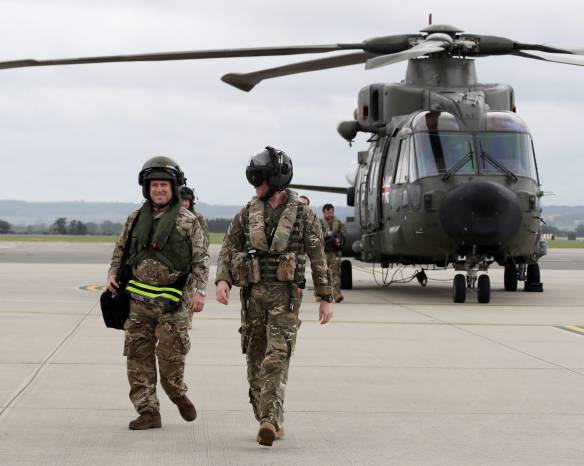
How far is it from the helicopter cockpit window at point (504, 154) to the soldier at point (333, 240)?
2.52 meters

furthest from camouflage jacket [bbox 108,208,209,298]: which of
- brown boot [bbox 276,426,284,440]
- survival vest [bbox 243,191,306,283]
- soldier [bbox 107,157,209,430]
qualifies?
brown boot [bbox 276,426,284,440]

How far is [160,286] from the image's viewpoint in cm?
698

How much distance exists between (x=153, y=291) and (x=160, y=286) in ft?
0.20

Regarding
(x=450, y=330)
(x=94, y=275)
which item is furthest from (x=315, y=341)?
(x=94, y=275)

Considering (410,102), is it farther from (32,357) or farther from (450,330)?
(32,357)

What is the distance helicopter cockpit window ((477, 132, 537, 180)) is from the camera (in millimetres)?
17344

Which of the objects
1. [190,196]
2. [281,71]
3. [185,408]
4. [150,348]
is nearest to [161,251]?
[150,348]

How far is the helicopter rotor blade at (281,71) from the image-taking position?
1719cm

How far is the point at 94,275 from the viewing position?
2612 cm

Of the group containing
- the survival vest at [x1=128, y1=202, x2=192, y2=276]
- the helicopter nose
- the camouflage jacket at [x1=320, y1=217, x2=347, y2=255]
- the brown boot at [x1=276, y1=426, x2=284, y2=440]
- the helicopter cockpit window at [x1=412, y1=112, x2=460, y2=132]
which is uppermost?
the helicopter cockpit window at [x1=412, y1=112, x2=460, y2=132]

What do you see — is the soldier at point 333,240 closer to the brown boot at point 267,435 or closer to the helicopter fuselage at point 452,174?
the helicopter fuselage at point 452,174

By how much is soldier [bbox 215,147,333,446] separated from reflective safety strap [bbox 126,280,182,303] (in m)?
0.28

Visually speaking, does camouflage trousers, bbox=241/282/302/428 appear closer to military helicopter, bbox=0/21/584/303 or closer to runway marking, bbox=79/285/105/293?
military helicopter, bbox=0/21/584/303

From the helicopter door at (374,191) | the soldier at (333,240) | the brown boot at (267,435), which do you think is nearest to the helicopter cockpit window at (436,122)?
the helicopter door at (374,191)
